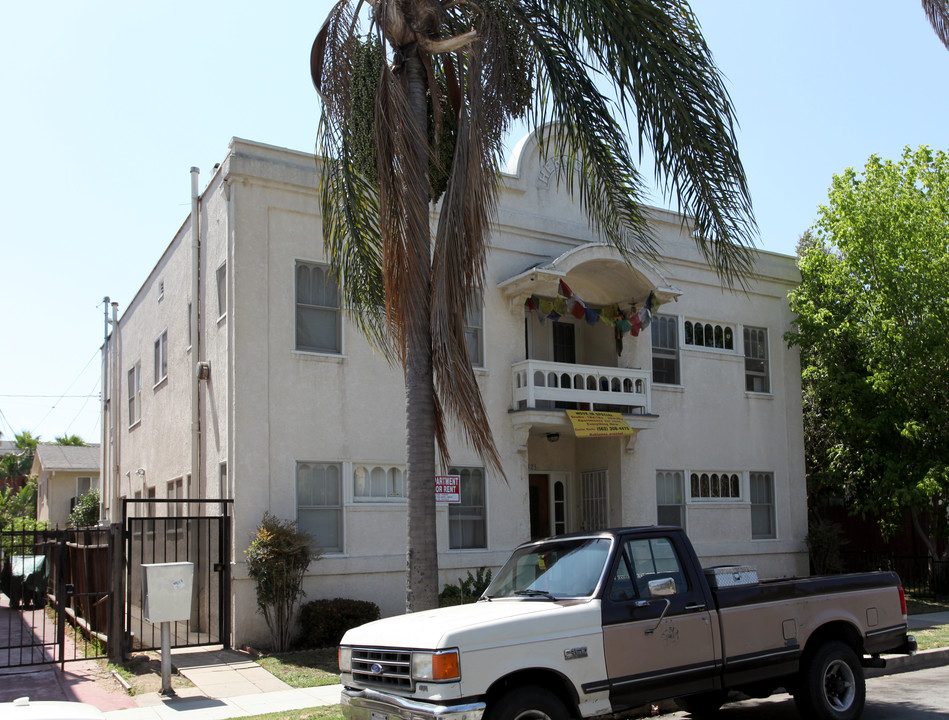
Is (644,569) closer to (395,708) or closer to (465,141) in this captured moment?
(395,708)

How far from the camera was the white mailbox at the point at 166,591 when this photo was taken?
1105 centimetres

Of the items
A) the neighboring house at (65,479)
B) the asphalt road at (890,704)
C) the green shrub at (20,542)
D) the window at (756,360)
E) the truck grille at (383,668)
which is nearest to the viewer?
the truck grille at (383,668)

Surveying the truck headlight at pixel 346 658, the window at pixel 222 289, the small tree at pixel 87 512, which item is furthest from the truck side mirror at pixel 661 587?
the small tree at pixel 87 512

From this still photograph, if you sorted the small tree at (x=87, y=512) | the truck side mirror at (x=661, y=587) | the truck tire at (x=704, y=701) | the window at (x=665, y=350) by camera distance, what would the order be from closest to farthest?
the truck side mirror at (x=661, y=587) < the truck tire at (x=704, y=701) < the window at (x=665, y=350) < the small tree at (x=87, y=512)

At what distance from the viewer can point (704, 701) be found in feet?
26.7

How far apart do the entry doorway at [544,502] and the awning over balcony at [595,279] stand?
388 centimetres

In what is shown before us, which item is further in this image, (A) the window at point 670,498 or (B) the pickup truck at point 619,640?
(A) the window at point 670,498

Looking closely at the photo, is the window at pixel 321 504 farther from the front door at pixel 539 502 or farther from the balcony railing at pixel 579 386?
the front door at pixel 539 502

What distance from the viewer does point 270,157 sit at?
50.0 ft

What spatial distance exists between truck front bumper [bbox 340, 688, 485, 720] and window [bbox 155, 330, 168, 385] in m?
14.2

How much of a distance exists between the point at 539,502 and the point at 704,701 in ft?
36.5

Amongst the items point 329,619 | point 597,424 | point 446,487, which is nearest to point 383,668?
point 446,487

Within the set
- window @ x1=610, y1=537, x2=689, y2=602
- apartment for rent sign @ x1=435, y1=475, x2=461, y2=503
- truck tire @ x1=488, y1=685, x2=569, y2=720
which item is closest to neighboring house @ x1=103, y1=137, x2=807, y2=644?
apartment for rent sign @ x1=435, y1=475, x2=461, y2=503

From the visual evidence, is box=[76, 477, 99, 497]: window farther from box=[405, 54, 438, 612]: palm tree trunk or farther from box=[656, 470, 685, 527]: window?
box=[405, 54, 438, 612]: palm tree trunk
